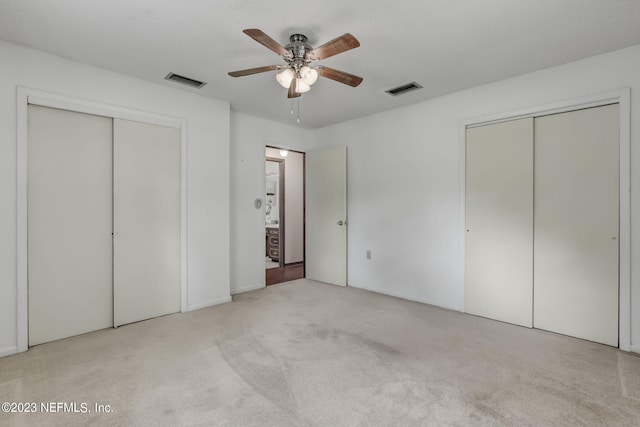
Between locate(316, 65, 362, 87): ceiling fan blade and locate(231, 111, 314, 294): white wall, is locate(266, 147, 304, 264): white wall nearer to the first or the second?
locate(231, 111, 314, 294): white wall

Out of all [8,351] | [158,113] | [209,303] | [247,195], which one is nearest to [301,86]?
[158,113]

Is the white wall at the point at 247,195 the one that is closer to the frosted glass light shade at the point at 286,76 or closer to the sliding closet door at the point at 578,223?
the frosted glass light shade at the point at 286,76

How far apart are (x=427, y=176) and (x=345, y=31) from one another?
2137 millimetres

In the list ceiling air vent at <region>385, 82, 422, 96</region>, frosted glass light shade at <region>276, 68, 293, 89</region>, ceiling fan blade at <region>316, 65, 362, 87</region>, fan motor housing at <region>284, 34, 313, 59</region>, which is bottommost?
frosted glass light shade at <region>276, 68, 293, 89</region>

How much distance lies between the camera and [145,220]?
3338 millimetres

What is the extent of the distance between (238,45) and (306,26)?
2.13ft

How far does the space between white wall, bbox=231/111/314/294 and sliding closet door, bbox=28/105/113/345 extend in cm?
158

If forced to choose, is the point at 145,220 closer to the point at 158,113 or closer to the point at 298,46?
the point at 158,113

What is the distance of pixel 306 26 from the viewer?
7.54 ft

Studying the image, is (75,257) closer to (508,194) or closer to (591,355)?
(508,194)

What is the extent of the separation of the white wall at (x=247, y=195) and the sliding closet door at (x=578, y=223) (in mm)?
3433

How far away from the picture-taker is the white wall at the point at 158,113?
2.56 meters

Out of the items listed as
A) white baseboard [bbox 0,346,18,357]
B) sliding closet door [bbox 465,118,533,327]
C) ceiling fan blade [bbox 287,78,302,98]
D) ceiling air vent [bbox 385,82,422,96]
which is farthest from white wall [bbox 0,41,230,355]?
sliding closet door [bbox 465,118,533,327]

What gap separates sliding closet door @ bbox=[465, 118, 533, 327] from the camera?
125 inches
